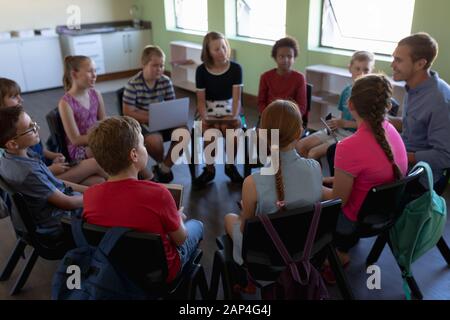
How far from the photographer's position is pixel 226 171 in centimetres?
333

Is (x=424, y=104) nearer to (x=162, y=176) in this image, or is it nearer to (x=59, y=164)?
(x=162, y=176)

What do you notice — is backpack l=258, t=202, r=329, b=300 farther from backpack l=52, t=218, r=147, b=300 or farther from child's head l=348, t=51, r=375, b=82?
child's head l=348, t=51, r=375, b=82

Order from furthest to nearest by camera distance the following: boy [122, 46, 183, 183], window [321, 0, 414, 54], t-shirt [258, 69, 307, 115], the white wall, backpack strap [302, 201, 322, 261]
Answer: the white wall
window [321, 0, 414, 54]
t-shirt [258, 69, 307, 115]
boy [122, 46, 183, 183]
backpack strap [302, 201, 322, 261]

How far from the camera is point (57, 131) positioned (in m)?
2.62

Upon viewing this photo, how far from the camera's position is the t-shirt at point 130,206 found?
4.59ft

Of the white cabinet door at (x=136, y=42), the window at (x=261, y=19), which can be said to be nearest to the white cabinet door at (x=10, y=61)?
the white cabinet door at (x=136, y=42)

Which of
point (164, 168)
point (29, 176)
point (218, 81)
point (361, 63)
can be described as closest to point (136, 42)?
point (218, 81)

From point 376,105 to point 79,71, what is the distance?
1822 millimetres

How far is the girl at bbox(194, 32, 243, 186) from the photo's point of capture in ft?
10.4

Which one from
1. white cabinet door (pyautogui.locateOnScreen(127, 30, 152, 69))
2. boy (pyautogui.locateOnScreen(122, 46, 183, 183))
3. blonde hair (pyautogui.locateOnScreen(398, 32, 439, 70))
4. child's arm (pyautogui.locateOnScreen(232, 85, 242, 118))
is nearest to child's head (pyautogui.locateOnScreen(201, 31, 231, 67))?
child's arm (pyautogui.locateOnScreen(232, 85, 242, 118))

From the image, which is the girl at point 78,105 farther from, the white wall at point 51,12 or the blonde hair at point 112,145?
the white wall at point 51,12

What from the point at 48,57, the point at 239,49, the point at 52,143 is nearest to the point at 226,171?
the point at 52,143

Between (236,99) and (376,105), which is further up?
(376,105)

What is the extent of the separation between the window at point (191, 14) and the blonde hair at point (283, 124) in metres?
4.63
